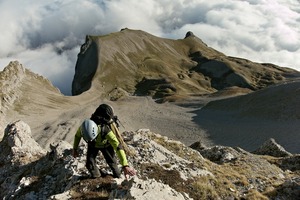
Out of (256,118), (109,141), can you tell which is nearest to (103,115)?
(109,141)

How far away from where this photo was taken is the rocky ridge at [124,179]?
14.7 metres

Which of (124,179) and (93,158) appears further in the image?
(93,158)

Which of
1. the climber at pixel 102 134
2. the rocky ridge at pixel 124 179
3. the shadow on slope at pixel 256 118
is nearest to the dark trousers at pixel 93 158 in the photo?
the climber at pixel 102 134

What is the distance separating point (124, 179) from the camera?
50.6 ft

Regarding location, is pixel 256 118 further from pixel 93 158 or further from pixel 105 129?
pixel 105 129

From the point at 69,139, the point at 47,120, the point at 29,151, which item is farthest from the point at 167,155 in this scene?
the point at 47,120

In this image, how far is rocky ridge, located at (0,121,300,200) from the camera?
48.3 ft

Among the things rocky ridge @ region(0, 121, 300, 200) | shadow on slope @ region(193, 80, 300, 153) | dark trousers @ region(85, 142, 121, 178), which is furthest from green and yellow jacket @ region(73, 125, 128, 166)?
shadow on slope @ region(193, 80, 300, 153)

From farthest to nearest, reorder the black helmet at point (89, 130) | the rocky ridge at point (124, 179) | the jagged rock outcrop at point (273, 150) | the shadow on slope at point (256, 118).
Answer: the shadow on slope at point (256, 118) → the jagged rock outcrop at point (273, 150) → the rocky ridge at point (124, 179) → the black helmet at point (89, 130)

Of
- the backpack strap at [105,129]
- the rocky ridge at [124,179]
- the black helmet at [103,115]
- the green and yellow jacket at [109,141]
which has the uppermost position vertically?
the black helmet at [103,115]

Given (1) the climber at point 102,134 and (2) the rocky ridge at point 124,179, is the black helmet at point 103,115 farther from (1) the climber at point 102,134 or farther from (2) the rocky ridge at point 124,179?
(2) the rocky ridge at point 124,179

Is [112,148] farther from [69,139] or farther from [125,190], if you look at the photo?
[69,139]

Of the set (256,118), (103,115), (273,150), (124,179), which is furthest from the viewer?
(256,118)

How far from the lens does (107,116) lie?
583 inches
